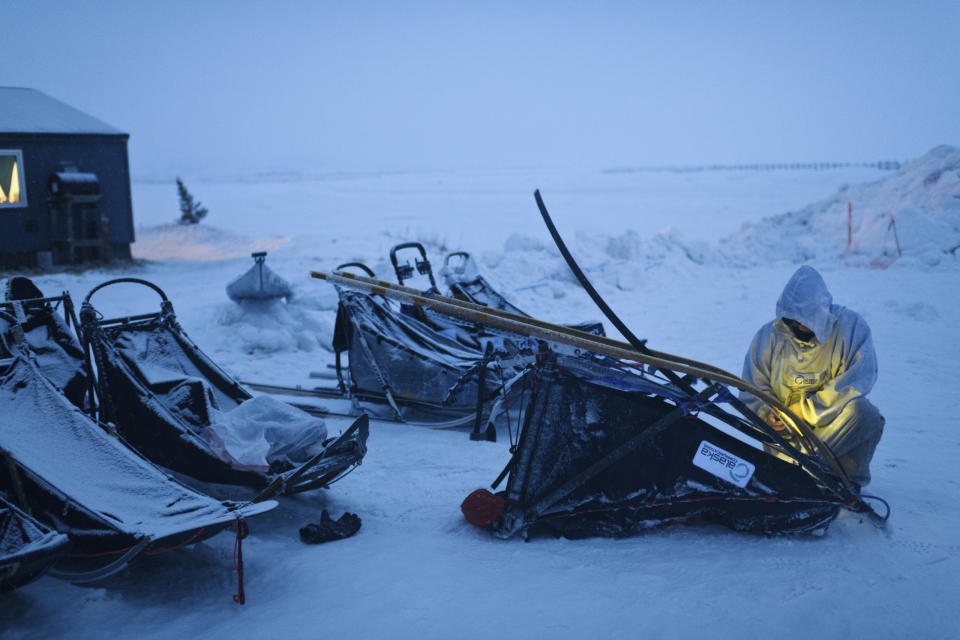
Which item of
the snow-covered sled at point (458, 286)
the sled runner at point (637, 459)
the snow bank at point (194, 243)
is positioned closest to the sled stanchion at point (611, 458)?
the sled runner at point (637, 459)

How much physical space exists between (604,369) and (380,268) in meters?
8.53

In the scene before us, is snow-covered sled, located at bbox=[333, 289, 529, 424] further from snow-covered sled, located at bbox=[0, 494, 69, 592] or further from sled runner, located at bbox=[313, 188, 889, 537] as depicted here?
snow-covered sled, located at bbox=[0, 494, 69, 592]

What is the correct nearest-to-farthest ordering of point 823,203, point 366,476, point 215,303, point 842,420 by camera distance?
point 842,420 < point 366,476 < point 215,303 < point 823,203

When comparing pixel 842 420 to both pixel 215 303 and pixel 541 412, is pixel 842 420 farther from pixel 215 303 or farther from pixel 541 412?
pixel 215 303

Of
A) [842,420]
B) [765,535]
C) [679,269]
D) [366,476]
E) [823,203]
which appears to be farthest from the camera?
[823,203]

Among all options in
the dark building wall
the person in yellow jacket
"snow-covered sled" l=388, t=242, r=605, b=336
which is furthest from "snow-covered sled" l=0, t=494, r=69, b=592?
the dark building wall

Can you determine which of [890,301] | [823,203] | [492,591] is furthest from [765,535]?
[823,203]

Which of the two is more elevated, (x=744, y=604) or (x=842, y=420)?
(x=842, y=420)

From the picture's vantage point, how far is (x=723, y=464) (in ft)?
12.8

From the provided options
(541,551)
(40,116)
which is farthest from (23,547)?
(40,116)

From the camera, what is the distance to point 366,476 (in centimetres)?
530

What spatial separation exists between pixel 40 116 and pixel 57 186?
1.95 meters

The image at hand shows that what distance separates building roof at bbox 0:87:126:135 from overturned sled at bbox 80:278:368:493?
38.1 feet

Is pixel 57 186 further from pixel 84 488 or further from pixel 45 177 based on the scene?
pixel 84 488
